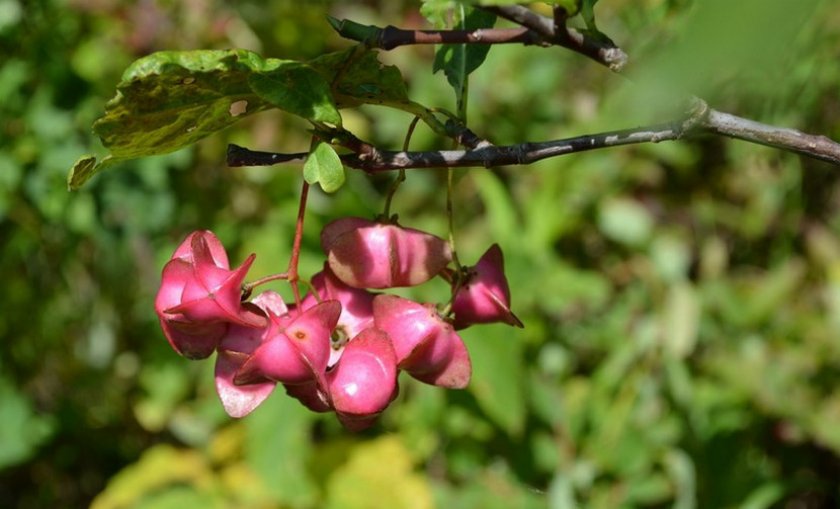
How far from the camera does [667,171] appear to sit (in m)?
2.36

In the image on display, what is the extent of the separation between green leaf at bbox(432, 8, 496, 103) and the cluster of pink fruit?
0.52 ft

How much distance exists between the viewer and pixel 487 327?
1.74m

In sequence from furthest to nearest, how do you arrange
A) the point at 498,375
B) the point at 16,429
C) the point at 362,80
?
the point at 16,429 → the point at 498,375 → the point at 362,80

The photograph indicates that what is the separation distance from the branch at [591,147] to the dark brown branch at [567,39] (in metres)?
0.05

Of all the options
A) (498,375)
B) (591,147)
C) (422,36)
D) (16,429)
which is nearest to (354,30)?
(422,36)

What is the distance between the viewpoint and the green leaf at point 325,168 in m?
0.65

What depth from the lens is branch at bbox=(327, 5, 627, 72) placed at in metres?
0.64

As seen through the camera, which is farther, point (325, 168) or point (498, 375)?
point (498, 375)

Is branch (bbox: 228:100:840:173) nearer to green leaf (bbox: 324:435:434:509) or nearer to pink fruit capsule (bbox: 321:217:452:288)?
pink fruit capsule (bbox: 321:217:452:288)

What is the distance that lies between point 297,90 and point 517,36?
14cm

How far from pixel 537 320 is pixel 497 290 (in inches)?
47.2

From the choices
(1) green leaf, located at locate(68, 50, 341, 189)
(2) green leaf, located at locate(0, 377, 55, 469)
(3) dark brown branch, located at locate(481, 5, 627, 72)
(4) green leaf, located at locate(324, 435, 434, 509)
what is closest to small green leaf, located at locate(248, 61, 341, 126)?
(1) green leaf, located at locate(68, 50, 341, 189)

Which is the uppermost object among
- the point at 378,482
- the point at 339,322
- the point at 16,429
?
the point at 339,322

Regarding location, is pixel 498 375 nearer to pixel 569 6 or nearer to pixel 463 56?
pixel 463 56
